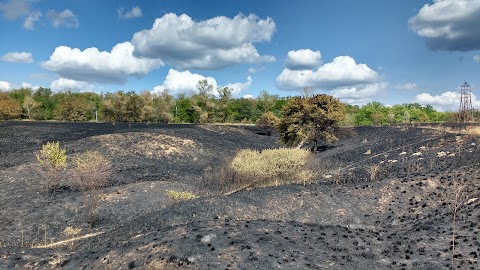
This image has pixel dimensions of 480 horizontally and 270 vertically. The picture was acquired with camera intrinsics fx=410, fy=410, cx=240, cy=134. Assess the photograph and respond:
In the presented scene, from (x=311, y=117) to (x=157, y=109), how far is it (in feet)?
171

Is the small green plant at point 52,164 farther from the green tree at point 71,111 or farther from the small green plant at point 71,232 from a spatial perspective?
the green tree at point 71,111

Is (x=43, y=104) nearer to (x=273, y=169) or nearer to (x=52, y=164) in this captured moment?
(x=52, y=164)

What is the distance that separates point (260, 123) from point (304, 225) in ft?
192

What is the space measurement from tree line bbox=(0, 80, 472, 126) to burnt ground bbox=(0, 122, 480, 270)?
4055 centimetres

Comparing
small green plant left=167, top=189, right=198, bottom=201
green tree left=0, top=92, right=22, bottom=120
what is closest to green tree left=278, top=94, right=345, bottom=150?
small green plant left=167, top=189, right=198, bottom=201

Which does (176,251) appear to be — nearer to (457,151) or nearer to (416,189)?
(416,189)

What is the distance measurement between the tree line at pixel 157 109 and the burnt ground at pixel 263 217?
1597 inches

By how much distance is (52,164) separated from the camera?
76.4 ft

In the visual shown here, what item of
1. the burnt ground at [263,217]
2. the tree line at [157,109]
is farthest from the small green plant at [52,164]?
the tree line at [157,109]

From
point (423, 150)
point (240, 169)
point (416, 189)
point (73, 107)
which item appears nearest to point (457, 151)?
point (423, 150)

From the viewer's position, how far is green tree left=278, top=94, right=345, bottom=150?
133 ft

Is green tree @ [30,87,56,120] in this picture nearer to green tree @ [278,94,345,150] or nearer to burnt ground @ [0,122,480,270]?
burnt ground @ [0,122,480,270]

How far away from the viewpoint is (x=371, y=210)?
18.9 metres

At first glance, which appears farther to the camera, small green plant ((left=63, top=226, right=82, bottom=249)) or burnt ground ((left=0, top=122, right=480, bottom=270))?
small green plant ((left=63, top=226, right=82, bottom=249))
